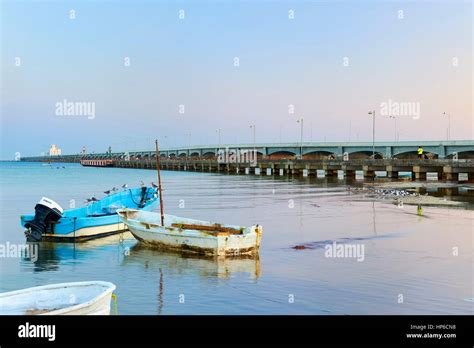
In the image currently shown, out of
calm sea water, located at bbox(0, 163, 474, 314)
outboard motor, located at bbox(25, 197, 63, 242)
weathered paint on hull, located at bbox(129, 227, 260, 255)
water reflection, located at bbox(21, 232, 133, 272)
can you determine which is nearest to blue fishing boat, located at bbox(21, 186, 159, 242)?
outboard motor, located at bbox(25, 197, 63, 242)

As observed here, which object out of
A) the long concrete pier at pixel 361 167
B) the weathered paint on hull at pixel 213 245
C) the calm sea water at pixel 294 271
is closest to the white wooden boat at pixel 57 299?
the calm sea water at pixel 294 271

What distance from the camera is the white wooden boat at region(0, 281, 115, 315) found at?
1265 cm

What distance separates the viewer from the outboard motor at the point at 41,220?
26406 mm

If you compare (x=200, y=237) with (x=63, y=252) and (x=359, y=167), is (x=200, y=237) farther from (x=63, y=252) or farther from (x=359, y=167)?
(x=359, y=167)

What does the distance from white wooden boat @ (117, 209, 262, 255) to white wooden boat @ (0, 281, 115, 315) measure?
29.5ft

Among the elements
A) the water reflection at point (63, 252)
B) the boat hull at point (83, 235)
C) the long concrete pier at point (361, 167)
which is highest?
the long concrete pier at point (361, 167)

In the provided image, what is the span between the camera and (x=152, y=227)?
79.5 feet

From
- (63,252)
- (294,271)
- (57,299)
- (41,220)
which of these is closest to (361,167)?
(41,220)

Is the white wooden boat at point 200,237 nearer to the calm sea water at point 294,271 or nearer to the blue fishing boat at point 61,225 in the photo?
the calm sea water at point 294,271

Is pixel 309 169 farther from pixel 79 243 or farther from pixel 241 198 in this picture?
pixel 79 243

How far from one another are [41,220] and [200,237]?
931cm

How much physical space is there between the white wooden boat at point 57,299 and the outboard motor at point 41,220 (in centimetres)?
1407

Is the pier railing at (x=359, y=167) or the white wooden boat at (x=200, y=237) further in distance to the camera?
the pier railing at (x=359, y=167)
